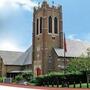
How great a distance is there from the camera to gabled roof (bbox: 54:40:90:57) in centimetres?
7131

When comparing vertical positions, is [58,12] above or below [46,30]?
above

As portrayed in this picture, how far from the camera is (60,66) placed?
70.0 m

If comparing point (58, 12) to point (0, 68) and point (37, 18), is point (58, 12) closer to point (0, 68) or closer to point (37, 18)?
point (37, 18)

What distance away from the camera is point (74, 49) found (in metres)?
74.5

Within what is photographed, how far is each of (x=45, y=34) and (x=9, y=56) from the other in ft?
75.0

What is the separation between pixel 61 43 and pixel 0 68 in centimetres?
2323

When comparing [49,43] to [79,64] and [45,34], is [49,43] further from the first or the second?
[79,64]

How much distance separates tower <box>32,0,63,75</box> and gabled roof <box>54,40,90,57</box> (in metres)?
2.01

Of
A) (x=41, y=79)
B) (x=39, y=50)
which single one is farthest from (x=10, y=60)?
(x=41, y=79)

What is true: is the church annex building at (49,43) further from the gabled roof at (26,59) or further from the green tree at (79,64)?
the green tree at (79,64)

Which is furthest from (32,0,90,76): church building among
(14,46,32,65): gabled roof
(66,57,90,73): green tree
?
(14,46,32,65): gabled roof

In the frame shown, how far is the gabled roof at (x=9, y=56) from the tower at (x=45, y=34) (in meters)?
14.6

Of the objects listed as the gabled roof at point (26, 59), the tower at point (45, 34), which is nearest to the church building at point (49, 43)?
the tower at point (45, 34)

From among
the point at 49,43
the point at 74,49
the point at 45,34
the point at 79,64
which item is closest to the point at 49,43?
the point at 49,43
